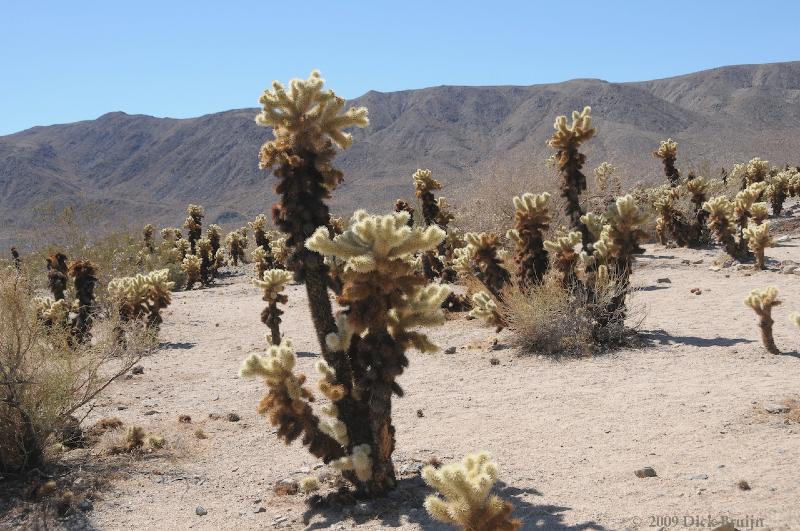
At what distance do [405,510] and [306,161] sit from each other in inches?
120

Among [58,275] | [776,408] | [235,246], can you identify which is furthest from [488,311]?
[235,246]

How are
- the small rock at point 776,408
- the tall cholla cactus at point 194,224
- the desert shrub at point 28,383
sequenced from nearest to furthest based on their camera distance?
the desert shrub at point 28,383
the small rock at point 776,408
the tall cholla cactus at point 194,224

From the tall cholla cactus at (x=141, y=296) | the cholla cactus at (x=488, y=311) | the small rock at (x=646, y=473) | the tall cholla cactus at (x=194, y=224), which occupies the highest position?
the tall cholla cactus at (x=194, y=224)

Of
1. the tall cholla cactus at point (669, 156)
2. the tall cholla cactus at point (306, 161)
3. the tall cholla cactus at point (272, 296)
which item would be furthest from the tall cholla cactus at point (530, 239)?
the tall cholla cactus at point (669, 156)

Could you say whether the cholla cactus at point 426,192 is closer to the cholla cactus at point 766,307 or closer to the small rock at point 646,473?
the cholla cactus at point 766,307

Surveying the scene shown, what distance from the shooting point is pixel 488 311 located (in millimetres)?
11578

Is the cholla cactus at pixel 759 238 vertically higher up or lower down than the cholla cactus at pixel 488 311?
higher up

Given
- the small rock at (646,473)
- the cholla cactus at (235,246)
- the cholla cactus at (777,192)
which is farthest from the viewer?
the cholla cactus at (235,246)

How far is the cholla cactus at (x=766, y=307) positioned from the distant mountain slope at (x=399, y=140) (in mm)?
62707

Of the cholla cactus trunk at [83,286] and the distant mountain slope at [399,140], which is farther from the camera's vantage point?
the distant mountain slope at [399,140]

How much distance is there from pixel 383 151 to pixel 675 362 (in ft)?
336

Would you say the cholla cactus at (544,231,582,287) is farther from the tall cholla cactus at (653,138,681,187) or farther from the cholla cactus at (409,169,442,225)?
the tall cholla cactus at (653,138,681,187)

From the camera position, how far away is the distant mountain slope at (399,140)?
88.9 m

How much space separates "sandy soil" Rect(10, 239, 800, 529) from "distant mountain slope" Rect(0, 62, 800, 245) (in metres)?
61.8
